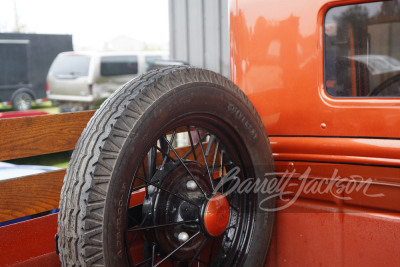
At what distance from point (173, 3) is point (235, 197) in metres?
8.71

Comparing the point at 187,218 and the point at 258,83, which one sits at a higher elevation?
the point at 258,83

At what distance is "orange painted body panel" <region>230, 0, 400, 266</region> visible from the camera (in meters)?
1.71

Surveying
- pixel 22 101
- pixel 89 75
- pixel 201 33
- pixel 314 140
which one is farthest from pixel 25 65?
pixel 314 140

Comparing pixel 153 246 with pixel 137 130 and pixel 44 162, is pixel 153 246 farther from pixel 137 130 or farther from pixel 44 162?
pixel 44 162

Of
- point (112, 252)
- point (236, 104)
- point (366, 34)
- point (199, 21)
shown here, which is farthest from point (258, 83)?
point (199, 21)

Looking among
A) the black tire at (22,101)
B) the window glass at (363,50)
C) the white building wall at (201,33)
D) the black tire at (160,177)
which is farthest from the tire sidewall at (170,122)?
the black tire at (22,101)

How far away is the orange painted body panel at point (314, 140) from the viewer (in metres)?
1.71

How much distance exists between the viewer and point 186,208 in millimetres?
1615

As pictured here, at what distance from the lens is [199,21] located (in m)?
9.57

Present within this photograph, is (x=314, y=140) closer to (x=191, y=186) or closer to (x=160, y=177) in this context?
(x=191, y=186)

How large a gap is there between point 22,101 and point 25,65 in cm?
124

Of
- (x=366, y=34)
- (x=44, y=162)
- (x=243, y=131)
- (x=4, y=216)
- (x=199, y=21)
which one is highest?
(x=199, y=21)

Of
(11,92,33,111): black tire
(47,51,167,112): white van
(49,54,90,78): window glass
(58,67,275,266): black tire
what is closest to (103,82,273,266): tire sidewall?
(58,67,275,266): black tire

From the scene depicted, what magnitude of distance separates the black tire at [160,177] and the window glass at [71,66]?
39.4 feet
